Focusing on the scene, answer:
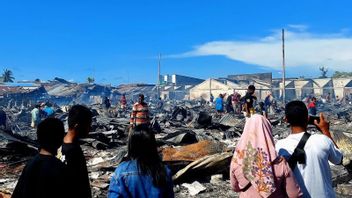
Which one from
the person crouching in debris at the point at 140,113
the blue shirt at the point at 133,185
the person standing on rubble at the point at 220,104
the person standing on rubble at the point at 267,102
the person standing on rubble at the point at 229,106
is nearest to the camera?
the blue shirt at the point at 133,185

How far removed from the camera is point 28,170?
2.47 meters

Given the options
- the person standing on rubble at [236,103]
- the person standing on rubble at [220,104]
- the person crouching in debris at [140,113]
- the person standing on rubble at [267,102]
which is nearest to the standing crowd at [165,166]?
the person crouching in debris at [140,113]

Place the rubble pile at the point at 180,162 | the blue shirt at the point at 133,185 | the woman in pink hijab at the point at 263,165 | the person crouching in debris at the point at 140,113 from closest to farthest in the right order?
the blue shirt at the point at 133,185
the woman in pink hijab at the point at 263,165
the rubble pile at the point at 180,162
the person crouching in debris at the point at 140,113

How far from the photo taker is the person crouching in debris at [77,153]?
2773mm

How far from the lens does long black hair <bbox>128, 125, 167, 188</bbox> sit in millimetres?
2406

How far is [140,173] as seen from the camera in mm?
2398

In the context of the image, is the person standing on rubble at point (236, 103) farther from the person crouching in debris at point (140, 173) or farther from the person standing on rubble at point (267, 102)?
the person crouching in debris at point (140, 173)

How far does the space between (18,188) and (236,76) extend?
157 ft

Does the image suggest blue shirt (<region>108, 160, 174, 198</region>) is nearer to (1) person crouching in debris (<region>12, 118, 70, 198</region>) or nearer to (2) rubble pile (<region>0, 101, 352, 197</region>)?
(1) person crouching in debris (<region>12, 118, 70, 198</region>)

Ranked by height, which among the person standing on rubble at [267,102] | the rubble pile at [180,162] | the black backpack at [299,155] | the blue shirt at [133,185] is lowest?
the rubble pile at [180,162]

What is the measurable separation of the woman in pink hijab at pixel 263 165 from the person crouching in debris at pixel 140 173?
0.66 metres

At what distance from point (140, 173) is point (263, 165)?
881 mm

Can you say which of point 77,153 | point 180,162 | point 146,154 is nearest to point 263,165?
point 146,154

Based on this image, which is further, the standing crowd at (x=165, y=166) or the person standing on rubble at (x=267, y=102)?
the person standing on rubble at (x=267, y=102)
